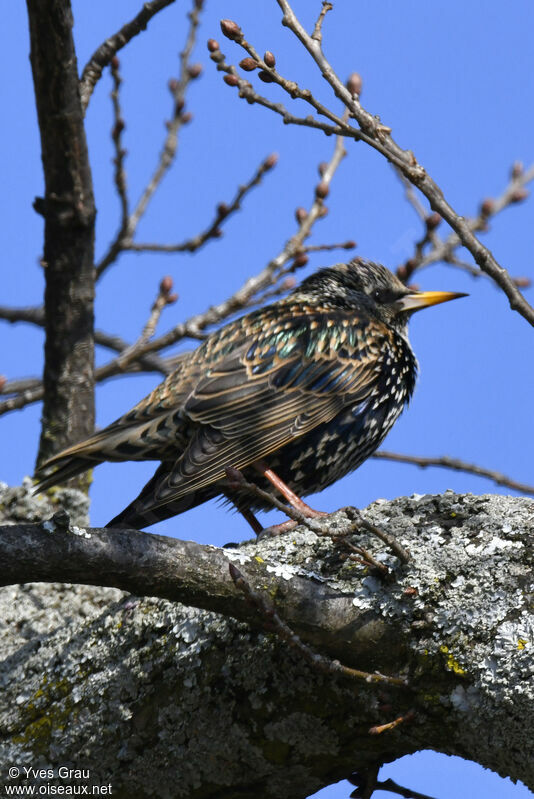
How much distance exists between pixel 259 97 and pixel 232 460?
1.50 metres

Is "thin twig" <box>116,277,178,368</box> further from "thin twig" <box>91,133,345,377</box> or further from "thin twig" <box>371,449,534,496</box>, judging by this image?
"thin twig" <box>371,449,534,496</box>

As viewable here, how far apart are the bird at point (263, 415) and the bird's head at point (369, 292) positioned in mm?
320

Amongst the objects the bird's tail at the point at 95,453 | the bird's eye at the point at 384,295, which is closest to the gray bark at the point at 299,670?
the bird's tail at the point at 95,453

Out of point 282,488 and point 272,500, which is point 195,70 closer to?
point 282,488

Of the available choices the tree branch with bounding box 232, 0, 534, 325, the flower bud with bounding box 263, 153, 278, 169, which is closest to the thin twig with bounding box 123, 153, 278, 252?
the flower bud with bounding box 263, 153, 278, 169

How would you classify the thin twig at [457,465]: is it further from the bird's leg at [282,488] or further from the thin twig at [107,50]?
the thin twig at [107,50]

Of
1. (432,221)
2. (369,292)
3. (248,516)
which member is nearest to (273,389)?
(248,516)

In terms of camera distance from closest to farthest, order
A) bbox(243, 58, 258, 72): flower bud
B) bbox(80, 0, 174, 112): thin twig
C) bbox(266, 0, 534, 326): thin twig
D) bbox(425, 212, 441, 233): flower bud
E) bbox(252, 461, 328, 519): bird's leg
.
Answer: bbox(266, 0, 534, 326): thin twig < bbox(243, 58, 258, 72): flower bud < bbox(252, 461, 328, 519): bird's leg < bbox(80, 0, 174, 112): thin twig < bbox(425, 212, 441, 233): flower bud

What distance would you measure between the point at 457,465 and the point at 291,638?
2.05 m

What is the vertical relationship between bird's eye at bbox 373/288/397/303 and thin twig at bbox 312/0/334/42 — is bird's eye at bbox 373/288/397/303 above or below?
above

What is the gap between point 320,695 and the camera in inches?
113

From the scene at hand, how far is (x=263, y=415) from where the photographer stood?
4.17m

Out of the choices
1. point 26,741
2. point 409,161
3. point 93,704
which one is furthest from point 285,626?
point 409,161

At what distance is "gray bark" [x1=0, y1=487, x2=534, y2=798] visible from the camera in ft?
8.90
